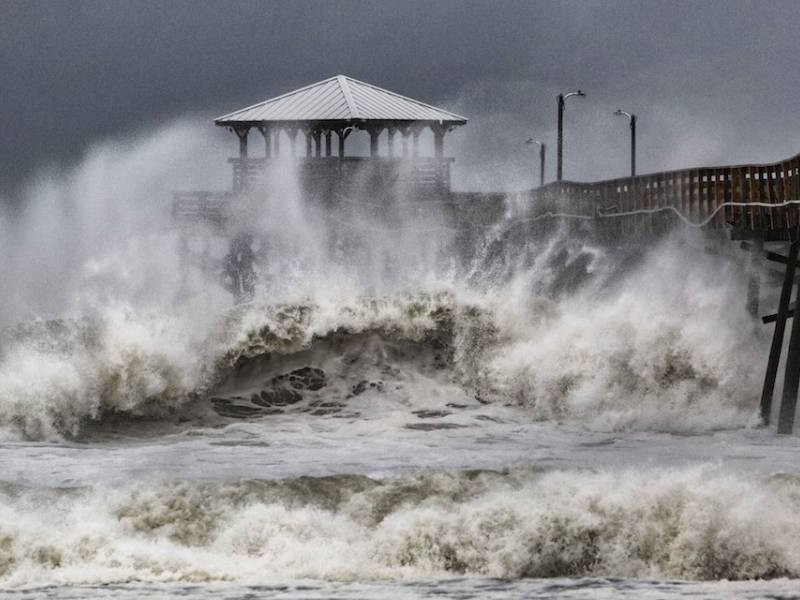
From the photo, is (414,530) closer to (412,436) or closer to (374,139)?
(412,436)

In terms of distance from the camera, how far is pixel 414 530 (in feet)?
54.4

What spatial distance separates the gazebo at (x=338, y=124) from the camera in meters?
48.4

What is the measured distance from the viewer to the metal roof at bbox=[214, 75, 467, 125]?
48500mm

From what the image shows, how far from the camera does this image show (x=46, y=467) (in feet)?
69.0

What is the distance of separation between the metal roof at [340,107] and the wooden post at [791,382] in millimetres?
23598

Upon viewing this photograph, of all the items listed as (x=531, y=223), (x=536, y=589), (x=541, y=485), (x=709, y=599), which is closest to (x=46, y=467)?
(x=541, y=485)

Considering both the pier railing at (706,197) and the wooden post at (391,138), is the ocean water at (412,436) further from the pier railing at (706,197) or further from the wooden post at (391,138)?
the wooden post at (391,138)

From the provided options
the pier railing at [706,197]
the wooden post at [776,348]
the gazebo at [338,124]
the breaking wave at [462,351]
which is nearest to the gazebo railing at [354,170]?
the gazebo at [338,124]

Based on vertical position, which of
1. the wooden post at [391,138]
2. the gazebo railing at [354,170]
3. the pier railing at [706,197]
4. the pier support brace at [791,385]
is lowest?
the pier support brace at [791,385]

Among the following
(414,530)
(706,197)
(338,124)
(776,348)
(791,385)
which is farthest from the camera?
(338,124)

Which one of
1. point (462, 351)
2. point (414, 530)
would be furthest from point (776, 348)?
point (414, 530)

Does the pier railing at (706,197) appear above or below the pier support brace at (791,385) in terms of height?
above

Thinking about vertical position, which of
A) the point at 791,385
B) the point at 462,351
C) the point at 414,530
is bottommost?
the point at 414,530

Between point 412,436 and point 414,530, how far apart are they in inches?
356
